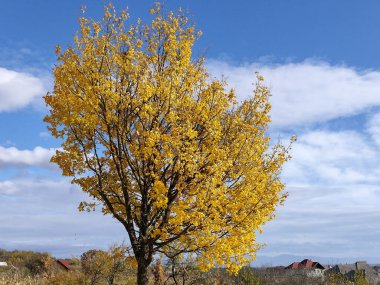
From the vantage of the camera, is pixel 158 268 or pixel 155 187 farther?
pixel 158 268

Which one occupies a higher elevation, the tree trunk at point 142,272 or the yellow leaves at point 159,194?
the yellow leaves at point 159,194

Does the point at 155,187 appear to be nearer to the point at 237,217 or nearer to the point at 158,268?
the point at 237,217

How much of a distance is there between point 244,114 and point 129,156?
4.79 metres

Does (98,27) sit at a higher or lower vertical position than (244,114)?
higher

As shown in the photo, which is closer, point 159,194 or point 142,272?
point 159,194

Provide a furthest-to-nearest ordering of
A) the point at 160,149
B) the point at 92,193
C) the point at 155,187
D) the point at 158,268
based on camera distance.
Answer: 1. the point at 158,268
2. the point at 92,193
3. the point at 160,149
4. the point at 155,187

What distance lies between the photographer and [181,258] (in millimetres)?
31422

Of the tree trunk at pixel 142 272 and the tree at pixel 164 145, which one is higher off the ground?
the tree at pixel 164 145

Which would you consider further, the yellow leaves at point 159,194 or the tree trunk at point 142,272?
the tree trunk at point 142,272

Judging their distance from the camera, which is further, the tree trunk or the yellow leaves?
the tree trunk

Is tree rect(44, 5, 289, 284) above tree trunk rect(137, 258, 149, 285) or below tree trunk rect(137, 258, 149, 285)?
above

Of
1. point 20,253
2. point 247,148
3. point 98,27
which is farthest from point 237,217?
point 20,253

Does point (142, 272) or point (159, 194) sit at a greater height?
point (159, 194)

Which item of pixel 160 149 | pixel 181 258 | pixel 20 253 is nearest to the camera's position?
pixel 160 149
